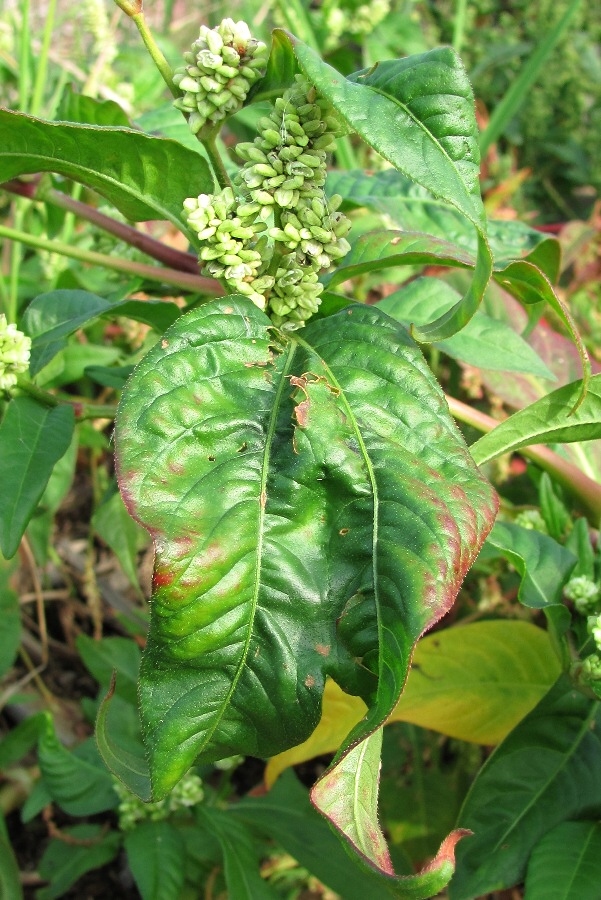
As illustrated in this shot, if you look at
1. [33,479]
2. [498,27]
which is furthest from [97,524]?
[498,27]

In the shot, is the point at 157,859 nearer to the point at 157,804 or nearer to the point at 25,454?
the point at 157,804

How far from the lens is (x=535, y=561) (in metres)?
0.90

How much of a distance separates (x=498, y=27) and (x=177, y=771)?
2885 millimetres

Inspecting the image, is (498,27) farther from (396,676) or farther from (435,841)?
(396,676)

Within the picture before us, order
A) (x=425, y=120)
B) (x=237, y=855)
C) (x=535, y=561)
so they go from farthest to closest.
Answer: (x=237, y=855) → (x=535, y=561) → (x=425, y=120)

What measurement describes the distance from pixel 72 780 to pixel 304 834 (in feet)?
1.00

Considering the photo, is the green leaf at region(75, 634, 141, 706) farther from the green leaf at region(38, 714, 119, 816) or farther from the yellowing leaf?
the yellowing leaf

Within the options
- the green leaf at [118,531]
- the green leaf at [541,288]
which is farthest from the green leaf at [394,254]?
the green leaf at [118,531]

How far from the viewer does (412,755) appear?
4.62 ft

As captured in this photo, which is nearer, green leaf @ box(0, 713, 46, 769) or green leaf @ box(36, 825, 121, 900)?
green leaf @ box(36, 825, 121, 900)

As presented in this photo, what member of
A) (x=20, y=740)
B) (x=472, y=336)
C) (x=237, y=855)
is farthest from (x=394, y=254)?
(x=20, y=740)

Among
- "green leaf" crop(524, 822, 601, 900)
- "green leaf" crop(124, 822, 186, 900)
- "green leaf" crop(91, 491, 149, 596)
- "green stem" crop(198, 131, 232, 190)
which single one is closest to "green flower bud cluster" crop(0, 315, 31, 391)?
"green stem" crop(198, 131, 232, 190)

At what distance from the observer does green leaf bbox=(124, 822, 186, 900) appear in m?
0.97

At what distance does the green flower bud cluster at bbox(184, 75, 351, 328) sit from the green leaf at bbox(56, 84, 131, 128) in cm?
38
